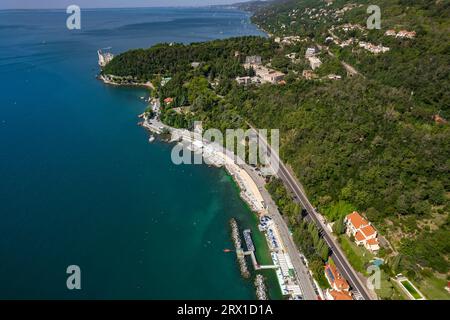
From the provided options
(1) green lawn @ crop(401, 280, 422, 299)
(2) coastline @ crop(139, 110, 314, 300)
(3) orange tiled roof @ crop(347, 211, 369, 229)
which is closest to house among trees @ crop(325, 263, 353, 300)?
(2) coastline @ crop(139, 110, 314, 300)

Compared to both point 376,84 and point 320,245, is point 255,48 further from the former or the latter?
point 320,245

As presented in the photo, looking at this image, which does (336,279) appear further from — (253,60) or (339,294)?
(253,60)

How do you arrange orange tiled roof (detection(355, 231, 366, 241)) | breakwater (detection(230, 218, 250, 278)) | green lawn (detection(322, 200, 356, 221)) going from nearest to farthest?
orange tiled roof (detection(355, 231, 366, 241)) → breakwater (detection(230, 218, 250, 278)) → green lawn (detection(322, 200, 356, 221))

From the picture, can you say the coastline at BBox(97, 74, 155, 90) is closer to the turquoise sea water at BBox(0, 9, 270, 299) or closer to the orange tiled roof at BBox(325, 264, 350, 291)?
the turquoise sea water at BBox(0, 9, 270, 299)

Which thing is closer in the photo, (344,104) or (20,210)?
(20,210)

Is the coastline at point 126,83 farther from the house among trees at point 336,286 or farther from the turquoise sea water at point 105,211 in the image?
the house among trees at point 336,286

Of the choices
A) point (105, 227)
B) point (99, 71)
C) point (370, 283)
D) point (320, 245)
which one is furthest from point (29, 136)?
point (370, 283)

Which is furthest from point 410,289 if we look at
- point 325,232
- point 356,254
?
point 325,232
